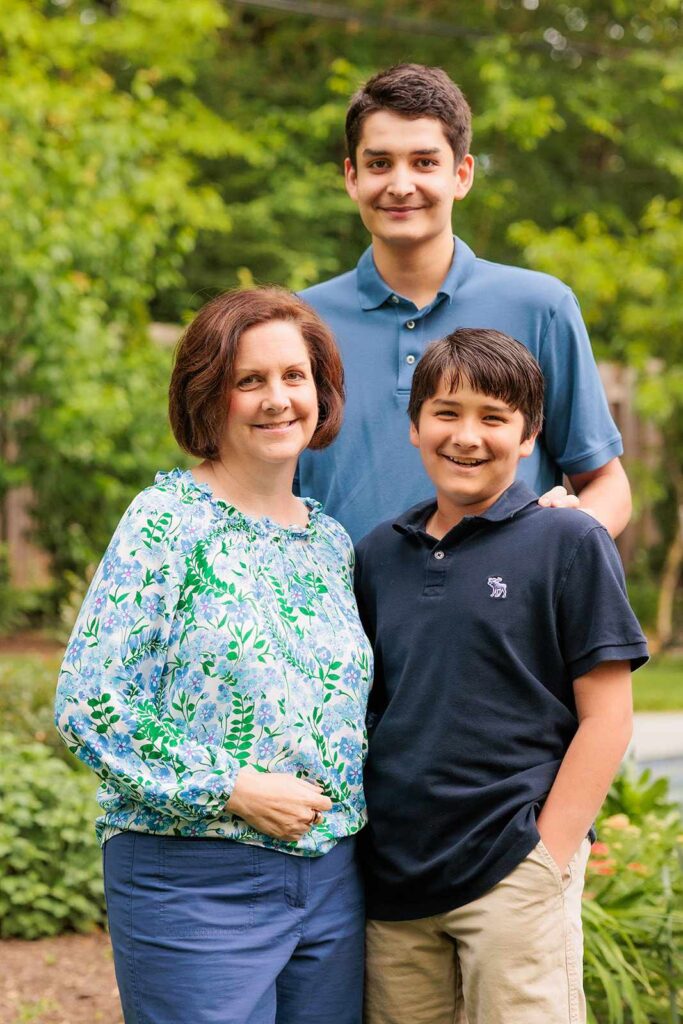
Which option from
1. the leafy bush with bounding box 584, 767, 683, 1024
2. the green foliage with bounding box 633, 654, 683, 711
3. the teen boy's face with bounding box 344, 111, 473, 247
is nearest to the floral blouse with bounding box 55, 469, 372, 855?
the teen boy's face with bounding box 344, 111, 473, 247

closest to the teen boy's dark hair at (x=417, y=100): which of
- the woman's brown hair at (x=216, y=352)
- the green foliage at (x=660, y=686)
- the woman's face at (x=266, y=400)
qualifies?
the woman's brown hair at (x=216, y=352)

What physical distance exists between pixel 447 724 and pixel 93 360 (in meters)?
7.42

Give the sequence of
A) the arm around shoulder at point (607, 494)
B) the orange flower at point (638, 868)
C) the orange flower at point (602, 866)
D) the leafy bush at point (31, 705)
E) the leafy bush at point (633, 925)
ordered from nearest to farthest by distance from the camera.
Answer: the arm around shoulder at point (607, 494)
the leafy bush at point (633, 925)
the orange flower at point (602, 866)
the orange flower at point (638, 868)
the leafy bush at point (31, 705)

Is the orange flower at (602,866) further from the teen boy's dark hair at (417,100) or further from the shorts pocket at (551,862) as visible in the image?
→ the teen boy's dark hair at (417,100)

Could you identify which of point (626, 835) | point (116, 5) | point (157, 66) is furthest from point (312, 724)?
point (116, 5)

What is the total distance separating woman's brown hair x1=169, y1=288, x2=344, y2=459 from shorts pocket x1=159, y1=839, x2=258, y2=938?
28.2 inches

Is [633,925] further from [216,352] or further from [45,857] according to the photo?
[216,352]

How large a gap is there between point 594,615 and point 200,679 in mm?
678

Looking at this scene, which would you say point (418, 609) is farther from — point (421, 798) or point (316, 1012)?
point (316, 1012)

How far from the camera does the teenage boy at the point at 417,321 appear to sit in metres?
2.81

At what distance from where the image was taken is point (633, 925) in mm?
3648

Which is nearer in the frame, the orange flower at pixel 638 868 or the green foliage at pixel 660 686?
the orange flower at pixel 638 868

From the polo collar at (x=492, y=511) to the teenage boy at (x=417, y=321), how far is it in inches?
7.7

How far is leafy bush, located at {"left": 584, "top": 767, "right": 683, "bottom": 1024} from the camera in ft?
11.2
